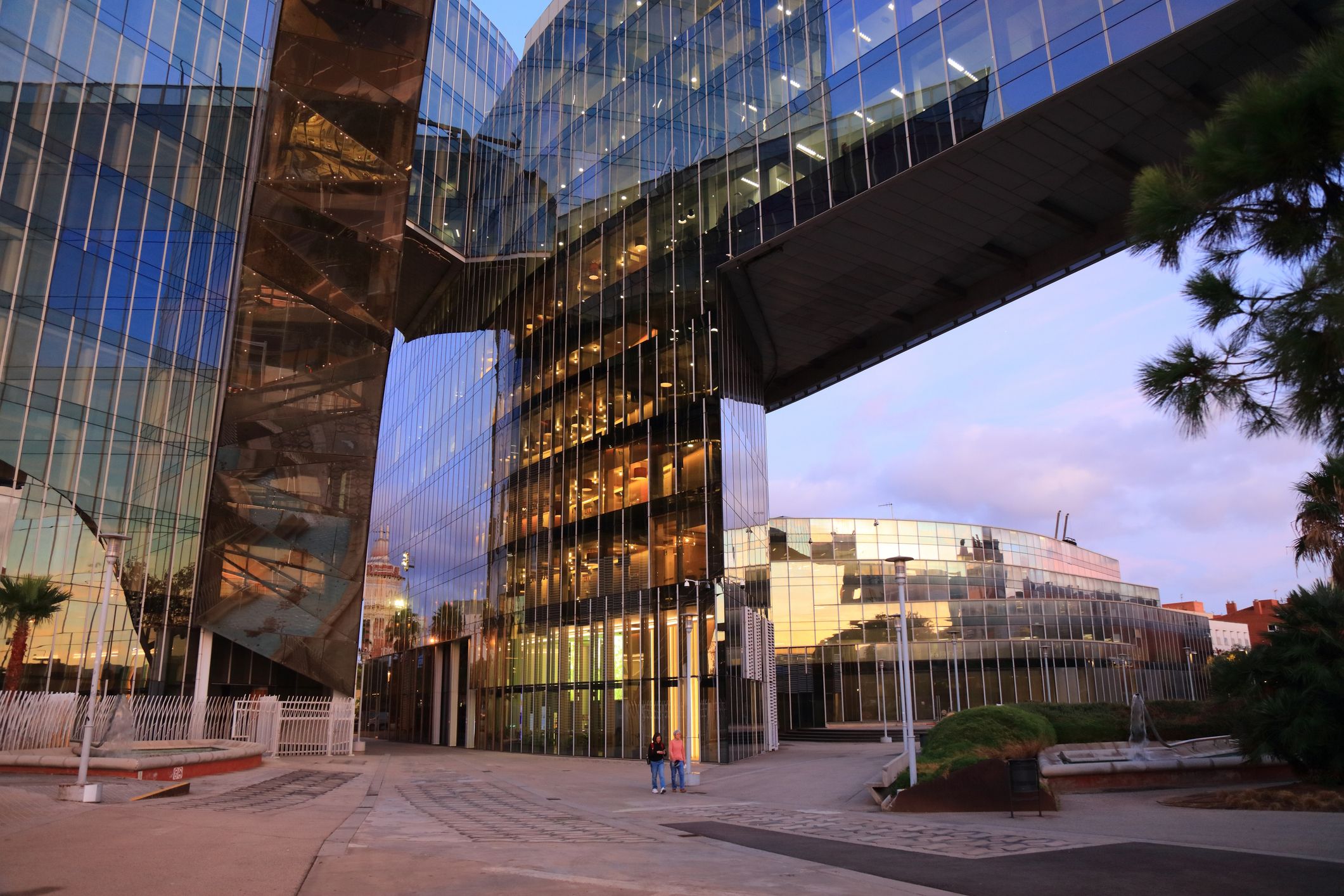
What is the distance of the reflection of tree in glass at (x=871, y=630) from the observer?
57.7m

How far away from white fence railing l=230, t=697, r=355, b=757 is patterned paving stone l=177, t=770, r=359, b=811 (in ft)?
20.0

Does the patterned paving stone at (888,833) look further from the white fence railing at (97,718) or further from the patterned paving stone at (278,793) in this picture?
the white fence railing at (97,718)

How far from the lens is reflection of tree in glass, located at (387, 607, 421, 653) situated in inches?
2447

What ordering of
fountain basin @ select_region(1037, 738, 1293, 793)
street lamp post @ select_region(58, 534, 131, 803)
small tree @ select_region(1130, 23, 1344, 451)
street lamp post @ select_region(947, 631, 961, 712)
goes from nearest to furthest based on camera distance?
small tree @ select_region(1130, 23, 1344, 451) < street lamp post @ select_region(58, 534, 131, 803) < fountain basin @ select_region(1037, 738, 1293, 793) < street lamp post @ select_region(947, 631, 961, 712)

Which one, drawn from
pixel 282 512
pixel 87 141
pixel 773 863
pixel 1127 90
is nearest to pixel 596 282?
pixel 282 512

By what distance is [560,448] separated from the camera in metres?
43.7

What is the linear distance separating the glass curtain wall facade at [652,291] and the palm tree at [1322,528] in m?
13.5

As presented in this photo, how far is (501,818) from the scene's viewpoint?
15.6 meters

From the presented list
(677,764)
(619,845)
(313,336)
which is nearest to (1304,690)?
(677,764)

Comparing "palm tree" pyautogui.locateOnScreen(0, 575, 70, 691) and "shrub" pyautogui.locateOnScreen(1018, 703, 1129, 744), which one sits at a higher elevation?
"palm tree" pyautogui.locateOnScreen(0, 575, 70, 691)

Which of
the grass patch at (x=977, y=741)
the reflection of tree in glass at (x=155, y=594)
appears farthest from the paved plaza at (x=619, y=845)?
the reflection of tree in glass at (x=155, y=594)

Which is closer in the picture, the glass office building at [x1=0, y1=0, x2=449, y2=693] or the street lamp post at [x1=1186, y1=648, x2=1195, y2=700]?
the glass office building at [x1=0, y1=0, x2=449, y2=693]

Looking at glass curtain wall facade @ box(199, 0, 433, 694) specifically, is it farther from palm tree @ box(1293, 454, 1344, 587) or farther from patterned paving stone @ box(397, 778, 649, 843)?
palm tree @ box(1293, 454, 1344, 587)

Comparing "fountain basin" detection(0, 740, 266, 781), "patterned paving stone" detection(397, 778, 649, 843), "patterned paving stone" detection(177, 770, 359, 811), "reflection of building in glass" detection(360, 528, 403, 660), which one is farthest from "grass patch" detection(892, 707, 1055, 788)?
"reflection of building in glass" detection(360, 528, 403, 660)
